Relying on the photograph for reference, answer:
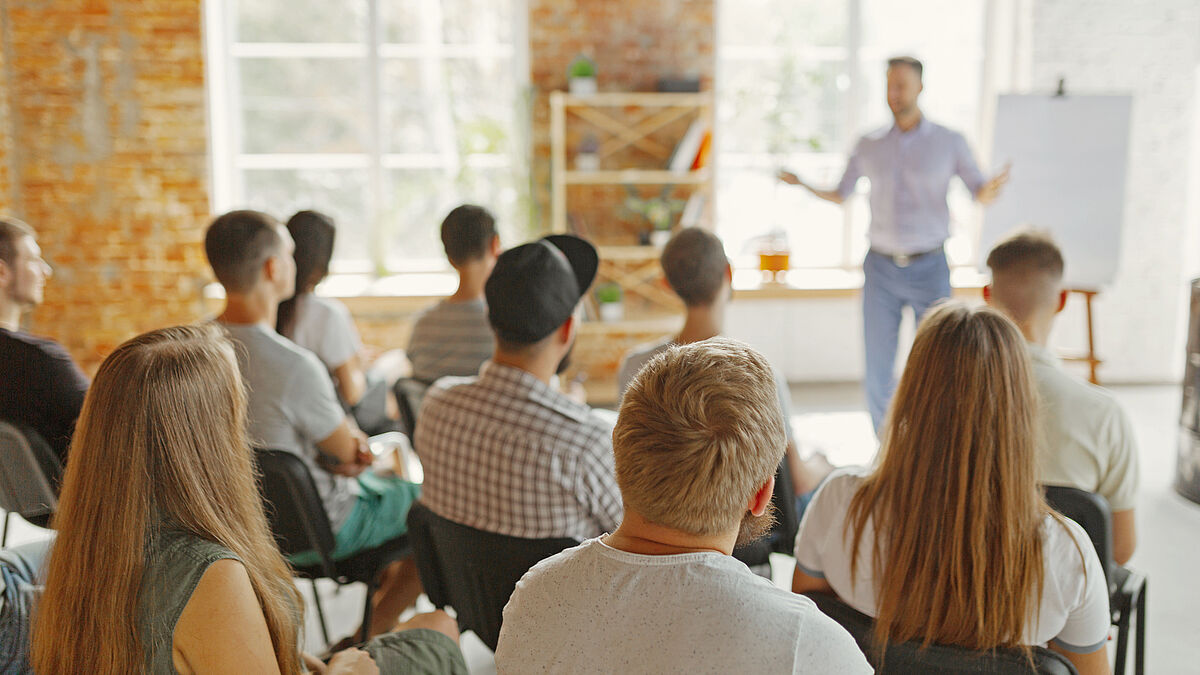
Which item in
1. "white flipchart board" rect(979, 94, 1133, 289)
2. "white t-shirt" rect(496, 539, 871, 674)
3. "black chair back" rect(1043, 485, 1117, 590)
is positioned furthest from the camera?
"white flipchart board" rect(979, 94, 1133, 289)

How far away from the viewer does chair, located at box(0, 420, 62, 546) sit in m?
2.22

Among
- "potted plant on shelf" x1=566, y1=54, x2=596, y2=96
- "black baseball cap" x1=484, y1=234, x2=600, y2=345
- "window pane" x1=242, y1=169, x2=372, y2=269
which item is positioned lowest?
"black baseball cap" x1=484, y1=234, x2=600, y2=345

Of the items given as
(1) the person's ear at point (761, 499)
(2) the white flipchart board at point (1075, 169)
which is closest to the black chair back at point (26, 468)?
(1) the person's ear at point (761, 499)

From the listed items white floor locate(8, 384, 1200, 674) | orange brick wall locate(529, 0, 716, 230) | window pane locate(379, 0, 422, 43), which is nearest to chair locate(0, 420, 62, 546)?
white floor locate(8, 384, 1200, 674)

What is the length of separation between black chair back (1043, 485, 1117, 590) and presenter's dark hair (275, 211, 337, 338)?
7.74 ft

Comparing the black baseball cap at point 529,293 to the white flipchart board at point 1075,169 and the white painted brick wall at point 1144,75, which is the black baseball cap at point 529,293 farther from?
the white painted brick wall at point 1144,75

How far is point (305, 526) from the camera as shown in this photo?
2250 mm

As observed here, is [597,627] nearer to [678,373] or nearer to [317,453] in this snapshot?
[678,373]

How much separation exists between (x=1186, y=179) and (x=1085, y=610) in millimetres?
5361

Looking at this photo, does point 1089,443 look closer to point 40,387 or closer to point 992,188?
point 40,387

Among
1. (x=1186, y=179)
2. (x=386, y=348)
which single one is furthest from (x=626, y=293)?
(x=1186, y=179)

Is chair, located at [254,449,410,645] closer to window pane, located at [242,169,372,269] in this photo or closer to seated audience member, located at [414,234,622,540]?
seated audience member, located at [414,234,622,540]

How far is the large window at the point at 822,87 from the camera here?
613 centimetres

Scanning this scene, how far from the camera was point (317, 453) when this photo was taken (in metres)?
2.47
